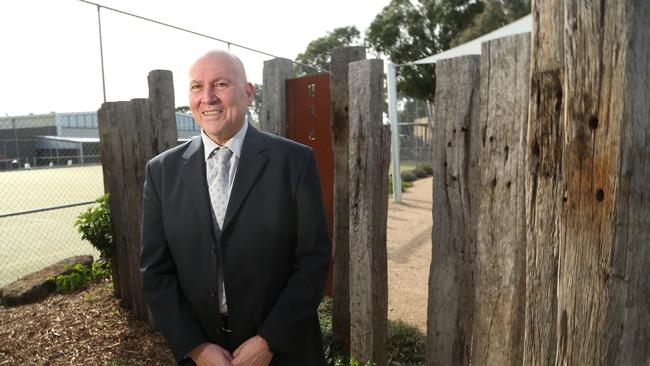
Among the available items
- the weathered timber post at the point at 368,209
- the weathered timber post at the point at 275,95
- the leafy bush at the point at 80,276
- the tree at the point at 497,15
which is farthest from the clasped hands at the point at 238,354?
the tree at the point at 497,15

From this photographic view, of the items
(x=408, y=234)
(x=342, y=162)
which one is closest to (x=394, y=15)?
(x=408, y=234)

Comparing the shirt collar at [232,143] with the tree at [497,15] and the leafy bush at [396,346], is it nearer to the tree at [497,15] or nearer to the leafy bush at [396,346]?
the leafy bush at [396,346]

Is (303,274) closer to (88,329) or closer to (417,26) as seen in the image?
(88,329)

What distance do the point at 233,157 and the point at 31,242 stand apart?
828cm

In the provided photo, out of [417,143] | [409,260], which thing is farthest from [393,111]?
[417,143]

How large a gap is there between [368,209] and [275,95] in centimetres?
162

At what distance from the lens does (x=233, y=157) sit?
2012 millimetres

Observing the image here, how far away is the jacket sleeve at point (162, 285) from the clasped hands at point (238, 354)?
0.04 m

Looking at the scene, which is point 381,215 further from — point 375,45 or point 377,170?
point 375,45

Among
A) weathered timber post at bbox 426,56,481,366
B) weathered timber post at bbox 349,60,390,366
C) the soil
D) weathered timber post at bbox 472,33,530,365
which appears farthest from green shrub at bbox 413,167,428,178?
weathered timber post at bbox 472,33,530,365

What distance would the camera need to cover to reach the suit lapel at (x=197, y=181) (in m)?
1.94

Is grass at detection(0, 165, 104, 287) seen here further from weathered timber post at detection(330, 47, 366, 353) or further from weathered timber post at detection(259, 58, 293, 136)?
weathered timber post at detection(330, 47, 366, 353)

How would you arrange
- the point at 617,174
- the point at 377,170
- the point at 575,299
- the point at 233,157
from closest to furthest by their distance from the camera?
the point at 617,174 → the point at 575,299 → the point at 233,157 → the point at 377,170

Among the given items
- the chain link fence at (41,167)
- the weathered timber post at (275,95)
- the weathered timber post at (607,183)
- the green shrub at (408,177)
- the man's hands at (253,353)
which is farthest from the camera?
the green shrub at (408,177)
